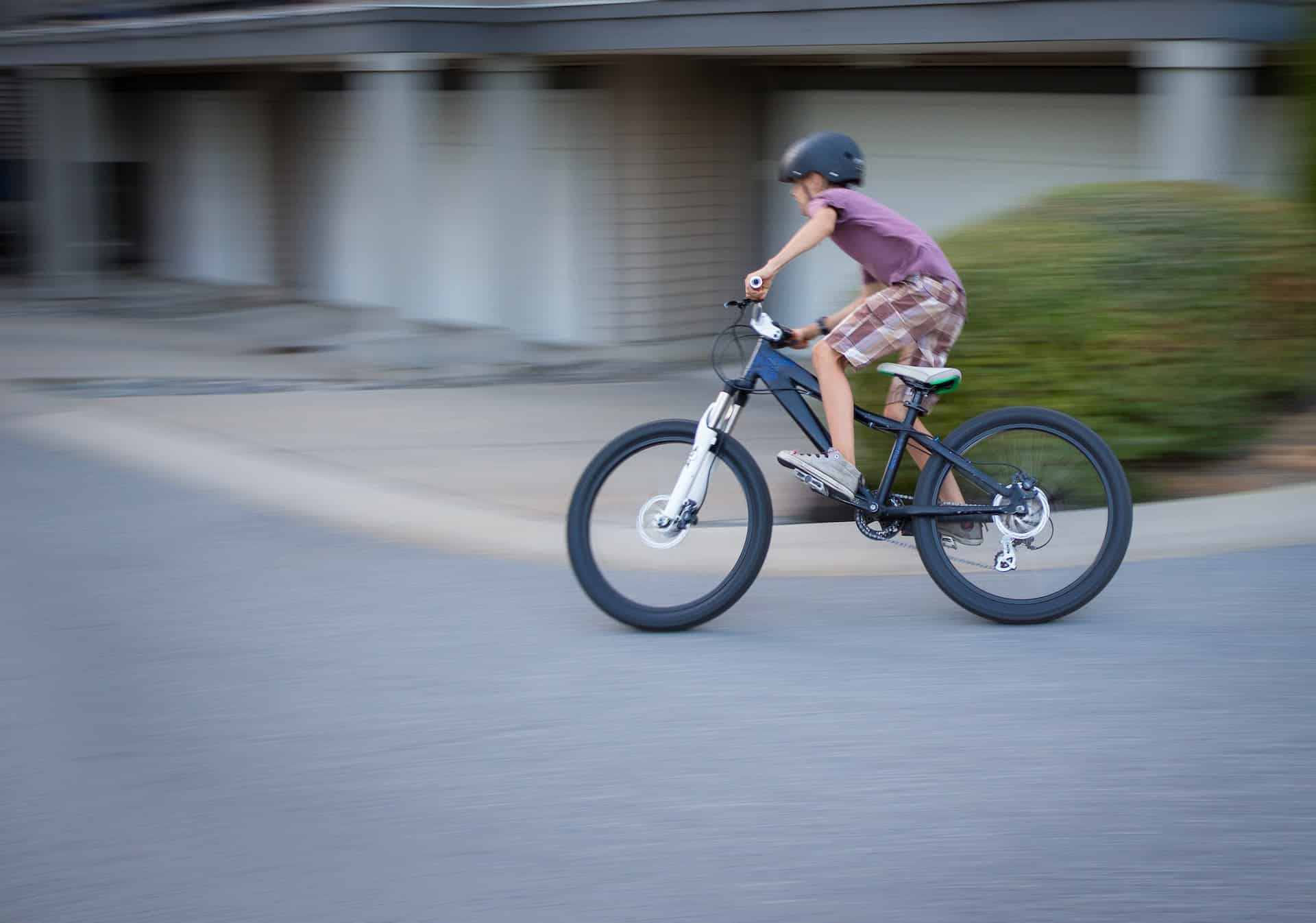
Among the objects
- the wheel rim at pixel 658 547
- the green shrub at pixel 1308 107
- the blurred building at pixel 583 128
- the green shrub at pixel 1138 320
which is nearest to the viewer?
the wheel rim at pixel 658 547

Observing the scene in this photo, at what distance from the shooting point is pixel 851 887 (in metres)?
3.41

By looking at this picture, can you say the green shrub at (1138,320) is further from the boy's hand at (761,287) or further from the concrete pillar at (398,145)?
the concrete pillar at (398,145)

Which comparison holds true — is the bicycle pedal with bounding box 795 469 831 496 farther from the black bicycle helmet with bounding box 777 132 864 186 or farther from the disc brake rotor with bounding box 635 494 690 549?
the black bicycle helmet with bounding box 777 132 864 186

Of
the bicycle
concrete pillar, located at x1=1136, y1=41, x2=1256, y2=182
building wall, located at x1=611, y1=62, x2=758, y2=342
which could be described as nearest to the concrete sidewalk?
the bicycle

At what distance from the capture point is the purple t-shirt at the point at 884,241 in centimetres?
530

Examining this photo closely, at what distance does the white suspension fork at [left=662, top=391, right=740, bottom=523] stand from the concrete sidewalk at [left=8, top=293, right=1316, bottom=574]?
0.10 meters

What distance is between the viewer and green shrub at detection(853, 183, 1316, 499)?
663cm

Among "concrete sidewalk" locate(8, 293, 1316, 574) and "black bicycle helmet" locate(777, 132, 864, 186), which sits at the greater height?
"black bicycle helmet" locate(777, 132, 864, 186)

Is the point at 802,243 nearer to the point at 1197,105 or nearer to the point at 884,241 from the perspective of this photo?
the point at 884,241

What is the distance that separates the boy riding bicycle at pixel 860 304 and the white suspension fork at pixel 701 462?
0.88 ft

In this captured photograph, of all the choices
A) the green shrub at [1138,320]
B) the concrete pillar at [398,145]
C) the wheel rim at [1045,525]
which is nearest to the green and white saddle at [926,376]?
the wheel rim at [1045,525]

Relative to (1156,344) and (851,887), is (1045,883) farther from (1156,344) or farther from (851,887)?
(1156,344)

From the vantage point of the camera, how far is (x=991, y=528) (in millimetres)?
5160

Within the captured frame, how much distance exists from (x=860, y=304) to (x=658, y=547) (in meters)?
1.12
